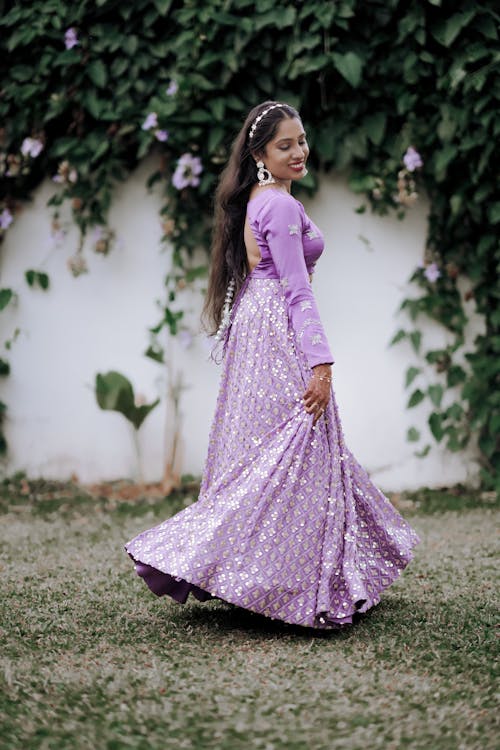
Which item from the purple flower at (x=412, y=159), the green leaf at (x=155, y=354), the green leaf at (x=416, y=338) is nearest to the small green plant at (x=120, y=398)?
the green leaf at (x=155, y=354)

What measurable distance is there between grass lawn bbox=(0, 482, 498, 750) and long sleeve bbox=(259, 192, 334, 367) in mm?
821

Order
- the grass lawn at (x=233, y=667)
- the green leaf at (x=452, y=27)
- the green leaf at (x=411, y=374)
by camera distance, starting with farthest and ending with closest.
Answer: the green leaf at (x=411, y=374) → the green leaf at (x=452, y=27) → the grass lawn at (x=233, y=667)

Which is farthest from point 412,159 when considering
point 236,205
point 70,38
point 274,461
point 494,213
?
point 274,461

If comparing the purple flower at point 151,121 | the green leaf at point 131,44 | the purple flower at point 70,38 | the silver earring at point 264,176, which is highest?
the purple flower at point 70,38

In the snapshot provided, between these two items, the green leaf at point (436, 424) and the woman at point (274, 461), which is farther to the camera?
the green leaf at point (436, 424)

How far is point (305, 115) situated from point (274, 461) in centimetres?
267

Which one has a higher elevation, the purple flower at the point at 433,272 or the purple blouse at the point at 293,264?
the purple flower at the point at 433,272

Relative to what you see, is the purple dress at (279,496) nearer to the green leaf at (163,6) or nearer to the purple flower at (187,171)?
the purple flower at (187,171)

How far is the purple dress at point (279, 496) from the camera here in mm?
2818

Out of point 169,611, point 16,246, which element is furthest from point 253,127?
point 16,246

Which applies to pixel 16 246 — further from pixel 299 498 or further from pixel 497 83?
pixel 299 498

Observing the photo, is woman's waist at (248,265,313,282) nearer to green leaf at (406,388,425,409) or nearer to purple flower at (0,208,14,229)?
green leaf at (406,388,425,409)

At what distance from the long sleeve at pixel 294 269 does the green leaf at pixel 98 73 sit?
2.53m

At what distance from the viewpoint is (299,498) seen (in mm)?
2895
